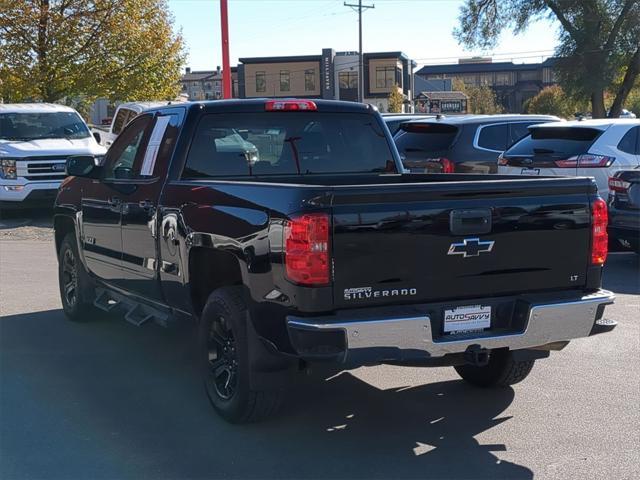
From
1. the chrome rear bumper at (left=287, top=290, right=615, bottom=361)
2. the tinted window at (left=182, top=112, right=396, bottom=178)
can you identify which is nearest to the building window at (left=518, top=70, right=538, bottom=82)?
the tinted window at (left=182, top=112, right=396, bottom=178)

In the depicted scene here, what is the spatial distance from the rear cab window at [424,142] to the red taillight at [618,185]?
10.1 ft

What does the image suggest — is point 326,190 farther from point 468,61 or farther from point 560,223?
point 468,61

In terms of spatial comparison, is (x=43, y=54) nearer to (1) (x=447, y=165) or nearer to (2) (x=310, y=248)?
(1) (x=447, y=165)

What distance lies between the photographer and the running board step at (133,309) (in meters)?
5.95

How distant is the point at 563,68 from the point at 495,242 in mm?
32684

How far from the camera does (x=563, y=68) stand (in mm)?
35094

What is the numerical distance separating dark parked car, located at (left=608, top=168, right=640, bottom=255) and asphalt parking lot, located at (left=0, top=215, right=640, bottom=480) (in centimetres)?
328

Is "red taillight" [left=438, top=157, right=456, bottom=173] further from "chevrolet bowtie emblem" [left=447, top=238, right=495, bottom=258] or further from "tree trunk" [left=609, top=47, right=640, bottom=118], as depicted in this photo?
"tree trunk" [left=609, top=47, right=640, bottom=118]

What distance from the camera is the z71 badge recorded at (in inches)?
169

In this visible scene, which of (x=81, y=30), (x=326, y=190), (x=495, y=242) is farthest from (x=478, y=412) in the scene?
(x=81, y=30)

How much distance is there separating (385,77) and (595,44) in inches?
1930

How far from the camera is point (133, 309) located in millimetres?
6348

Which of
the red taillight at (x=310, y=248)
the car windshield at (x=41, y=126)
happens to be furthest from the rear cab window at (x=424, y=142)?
the red taillight at (x=310, y=248)

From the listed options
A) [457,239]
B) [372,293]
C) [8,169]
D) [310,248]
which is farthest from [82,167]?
[8,169]
